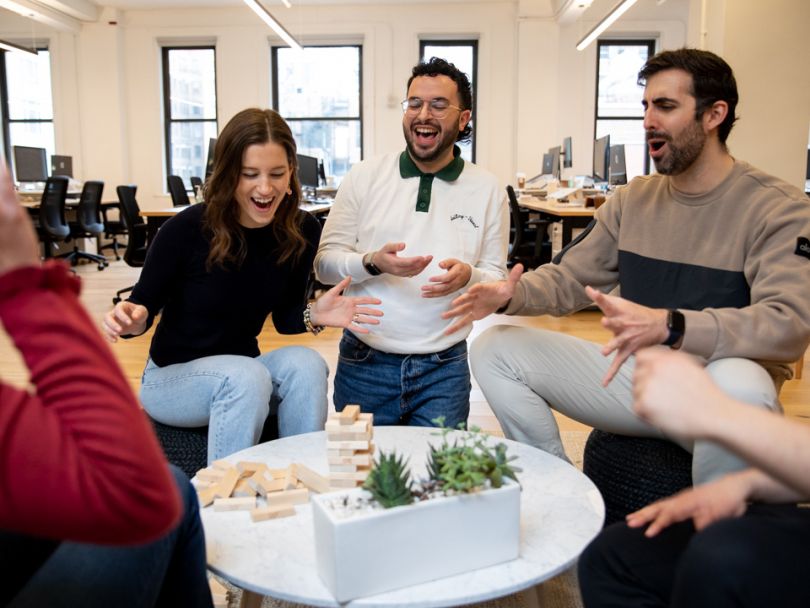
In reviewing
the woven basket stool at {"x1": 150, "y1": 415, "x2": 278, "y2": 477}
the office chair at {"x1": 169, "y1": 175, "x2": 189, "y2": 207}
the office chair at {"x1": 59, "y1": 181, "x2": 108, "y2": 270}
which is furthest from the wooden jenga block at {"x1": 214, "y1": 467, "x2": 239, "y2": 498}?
the office chair at {"x1": 59, "y1": 181, "x2": 108, "y2": 270}

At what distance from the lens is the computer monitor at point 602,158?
6648 millimetres

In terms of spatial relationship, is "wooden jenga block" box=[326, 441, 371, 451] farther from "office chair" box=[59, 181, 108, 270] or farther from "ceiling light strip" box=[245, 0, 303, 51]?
"office chair" box=[59, 181, 108, 270]

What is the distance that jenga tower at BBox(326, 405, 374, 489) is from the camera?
131 cm

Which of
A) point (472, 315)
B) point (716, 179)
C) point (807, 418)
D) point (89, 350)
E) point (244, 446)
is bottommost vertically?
point (807, 418)

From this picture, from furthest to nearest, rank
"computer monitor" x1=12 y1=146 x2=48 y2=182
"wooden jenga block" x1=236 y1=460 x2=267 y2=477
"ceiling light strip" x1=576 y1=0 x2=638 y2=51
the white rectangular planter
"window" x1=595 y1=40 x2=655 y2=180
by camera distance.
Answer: "window" x1=595 y1=40 x2=655 y2=180 < "computer monitor" x1=12 y1=146 x2=48 y2=182 < "ceiling light strip" x1=576 y1=0 x2=638 y2=51 < "wooden jenga block" x1=236 y1=460 x2=267 y2=477 < the white rectangular planter

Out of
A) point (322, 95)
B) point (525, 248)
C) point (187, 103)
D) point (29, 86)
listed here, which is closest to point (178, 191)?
point (187, 103)

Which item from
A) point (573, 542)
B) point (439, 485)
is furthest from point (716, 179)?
point (439, 485)

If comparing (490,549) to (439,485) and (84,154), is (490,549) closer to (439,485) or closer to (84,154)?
(439,485)

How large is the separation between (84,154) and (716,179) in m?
9.92

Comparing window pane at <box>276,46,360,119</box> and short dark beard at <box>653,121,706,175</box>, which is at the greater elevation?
window pane at <box>276,46,360,119</box>

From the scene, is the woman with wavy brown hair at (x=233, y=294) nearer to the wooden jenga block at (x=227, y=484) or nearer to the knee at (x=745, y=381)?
the wooden jenga block at (x=227, y=484)

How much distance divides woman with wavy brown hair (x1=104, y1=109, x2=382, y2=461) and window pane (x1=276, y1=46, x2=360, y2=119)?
8.43 m

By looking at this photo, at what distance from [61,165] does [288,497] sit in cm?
926

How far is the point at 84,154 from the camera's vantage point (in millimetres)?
10195
